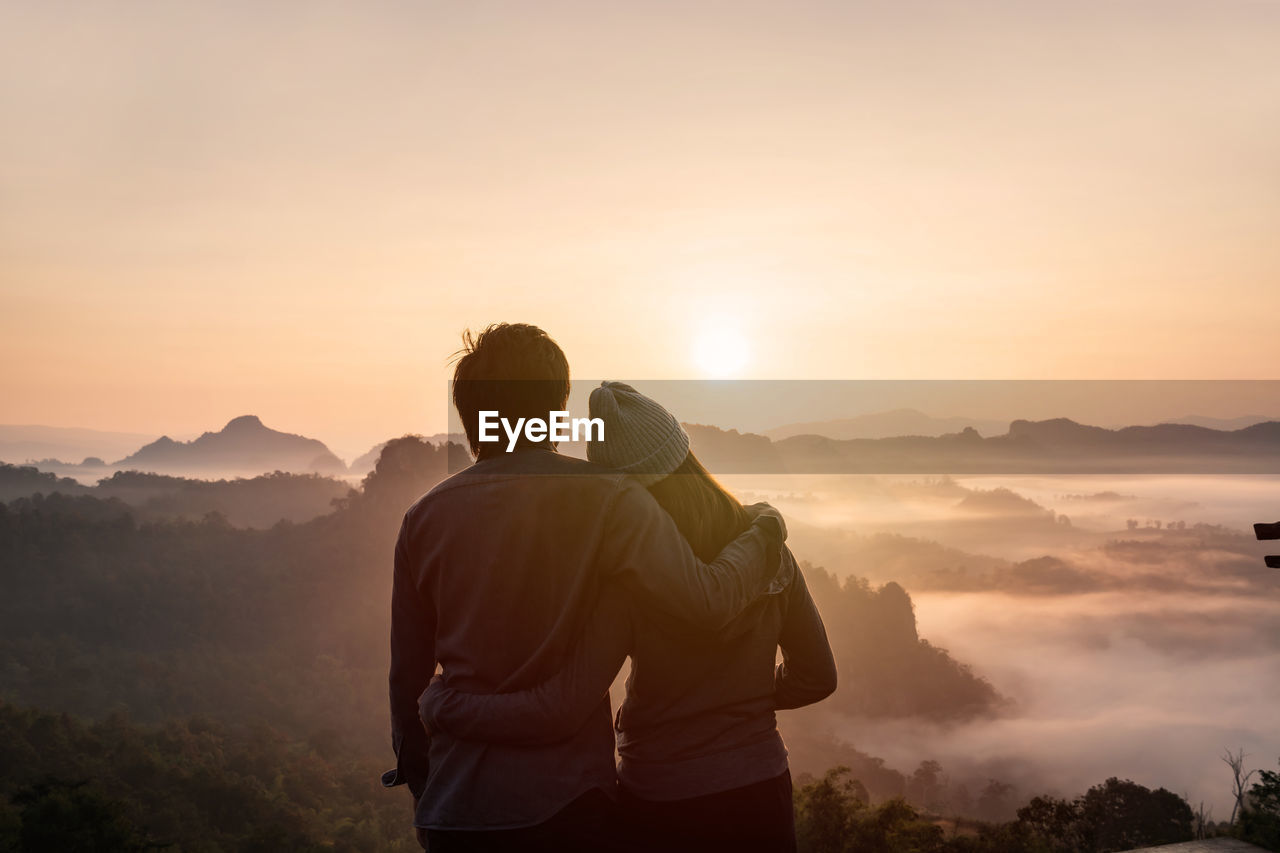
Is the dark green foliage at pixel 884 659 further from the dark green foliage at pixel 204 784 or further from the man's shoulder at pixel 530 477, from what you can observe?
the man's shoulder at pixel 530 477

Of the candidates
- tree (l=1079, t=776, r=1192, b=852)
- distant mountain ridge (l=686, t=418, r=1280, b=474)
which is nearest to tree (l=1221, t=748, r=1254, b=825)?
tree (l=1079, t=776, r=1192, b=852)

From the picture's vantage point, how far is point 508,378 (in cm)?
245

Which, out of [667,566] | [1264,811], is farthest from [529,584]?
[1264,811]

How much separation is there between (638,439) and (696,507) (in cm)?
25

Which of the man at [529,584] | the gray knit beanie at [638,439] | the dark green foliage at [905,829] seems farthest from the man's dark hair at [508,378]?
the dark green foliage at [905,829]

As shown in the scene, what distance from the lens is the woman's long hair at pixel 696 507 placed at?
2557mm

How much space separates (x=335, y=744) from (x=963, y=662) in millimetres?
82927

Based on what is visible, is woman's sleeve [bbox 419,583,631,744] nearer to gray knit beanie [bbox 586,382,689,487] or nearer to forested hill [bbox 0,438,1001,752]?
gray knit beanie [bbox 586,382,689,487]

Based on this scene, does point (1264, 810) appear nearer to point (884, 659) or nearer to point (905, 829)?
point (905, 829)

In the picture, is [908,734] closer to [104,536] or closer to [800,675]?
[104,536]

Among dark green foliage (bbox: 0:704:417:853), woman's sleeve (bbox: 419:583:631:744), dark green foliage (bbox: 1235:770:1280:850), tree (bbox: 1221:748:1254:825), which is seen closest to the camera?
woman's sleeve (bbox: 419:583:631:744)

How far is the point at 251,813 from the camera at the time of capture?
55.1 m

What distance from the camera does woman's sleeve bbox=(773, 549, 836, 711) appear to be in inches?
108

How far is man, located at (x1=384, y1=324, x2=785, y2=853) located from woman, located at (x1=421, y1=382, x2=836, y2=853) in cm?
10
